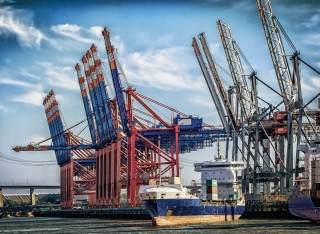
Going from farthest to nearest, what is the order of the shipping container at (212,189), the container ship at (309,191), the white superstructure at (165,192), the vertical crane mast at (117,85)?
the vertical crane mast at (117,85) < the shipping container at (212,189) < the white superstructure at (165,192) < the container ship at (309,191)

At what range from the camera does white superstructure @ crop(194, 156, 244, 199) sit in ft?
291

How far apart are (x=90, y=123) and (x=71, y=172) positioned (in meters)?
20.6

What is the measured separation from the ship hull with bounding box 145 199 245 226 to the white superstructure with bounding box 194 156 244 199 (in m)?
6.32

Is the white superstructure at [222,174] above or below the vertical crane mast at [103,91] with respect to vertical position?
below

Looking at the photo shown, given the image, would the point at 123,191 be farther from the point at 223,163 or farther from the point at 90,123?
the point at 223,163

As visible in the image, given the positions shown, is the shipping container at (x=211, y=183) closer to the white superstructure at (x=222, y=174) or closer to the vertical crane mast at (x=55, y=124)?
the white superstructure at (x=222, y=174)

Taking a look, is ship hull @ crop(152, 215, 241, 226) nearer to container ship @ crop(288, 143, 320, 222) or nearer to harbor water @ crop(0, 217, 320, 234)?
harbor water @ crop(0, 217, 320, 234)

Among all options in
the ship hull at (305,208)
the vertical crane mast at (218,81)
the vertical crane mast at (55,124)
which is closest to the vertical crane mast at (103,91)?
the vertical crane mast at (218,81)

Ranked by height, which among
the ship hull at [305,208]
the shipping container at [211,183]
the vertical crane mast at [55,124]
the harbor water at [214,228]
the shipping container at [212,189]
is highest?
the vertical crane mast at [55,124]

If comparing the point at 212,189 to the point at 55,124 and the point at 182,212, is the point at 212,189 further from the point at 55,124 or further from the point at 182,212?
the point at 55,124

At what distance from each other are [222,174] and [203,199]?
6127mm

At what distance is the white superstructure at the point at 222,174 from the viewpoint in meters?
88.6

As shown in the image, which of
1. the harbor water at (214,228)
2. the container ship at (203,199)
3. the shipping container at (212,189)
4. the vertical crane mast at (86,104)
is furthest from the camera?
the vertical crane mast at (86,104)

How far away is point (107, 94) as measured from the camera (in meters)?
128
